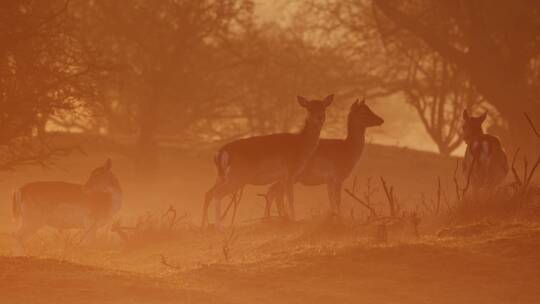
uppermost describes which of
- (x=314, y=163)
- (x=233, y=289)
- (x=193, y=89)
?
(x=193, y=89)

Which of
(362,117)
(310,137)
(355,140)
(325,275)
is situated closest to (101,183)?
(310,137)

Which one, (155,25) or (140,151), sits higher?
(155,25)

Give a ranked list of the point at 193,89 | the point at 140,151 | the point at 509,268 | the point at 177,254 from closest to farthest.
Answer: the point at 509,268
the point at 177,254
the point at 140,151
the point at 193,89

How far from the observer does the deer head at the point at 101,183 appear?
19.5 meters

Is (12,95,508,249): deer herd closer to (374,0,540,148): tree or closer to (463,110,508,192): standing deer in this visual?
(463,110,508,192): standing deer

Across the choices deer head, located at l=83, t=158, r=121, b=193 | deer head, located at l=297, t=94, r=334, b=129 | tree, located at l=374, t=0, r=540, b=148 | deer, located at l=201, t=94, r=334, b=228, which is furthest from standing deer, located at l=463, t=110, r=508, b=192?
tree, located at l=374, t=0, r=540, b=148

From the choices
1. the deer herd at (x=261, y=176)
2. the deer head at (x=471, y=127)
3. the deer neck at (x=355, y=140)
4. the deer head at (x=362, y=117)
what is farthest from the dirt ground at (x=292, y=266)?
the deer head at (x=362, y=117)

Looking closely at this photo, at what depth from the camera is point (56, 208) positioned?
18719 mm

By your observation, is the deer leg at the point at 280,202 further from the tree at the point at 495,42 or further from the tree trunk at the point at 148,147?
the tree trunk at the point at 148,147

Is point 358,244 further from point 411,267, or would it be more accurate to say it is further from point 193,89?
point 193,89

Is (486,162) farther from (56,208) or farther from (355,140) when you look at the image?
(56,208)

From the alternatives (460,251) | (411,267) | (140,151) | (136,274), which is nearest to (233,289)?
(136,274)

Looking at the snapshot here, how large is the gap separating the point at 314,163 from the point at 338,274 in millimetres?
8486

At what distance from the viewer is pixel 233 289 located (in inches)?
459
